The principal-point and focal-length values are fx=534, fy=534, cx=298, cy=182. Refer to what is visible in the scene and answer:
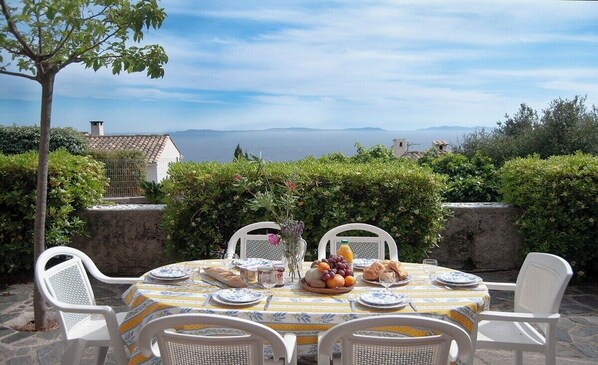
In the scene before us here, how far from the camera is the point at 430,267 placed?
2887 mm

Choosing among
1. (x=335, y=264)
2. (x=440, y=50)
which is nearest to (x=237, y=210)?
(x=335, y=264)

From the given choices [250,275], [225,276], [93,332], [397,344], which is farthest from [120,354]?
[397,344]

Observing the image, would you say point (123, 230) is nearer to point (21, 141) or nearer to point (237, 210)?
point (237, 210)

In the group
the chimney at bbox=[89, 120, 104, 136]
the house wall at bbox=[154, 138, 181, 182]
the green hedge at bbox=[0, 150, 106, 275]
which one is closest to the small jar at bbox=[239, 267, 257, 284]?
the green hedge at bbox=[0, 150, 106, 275]

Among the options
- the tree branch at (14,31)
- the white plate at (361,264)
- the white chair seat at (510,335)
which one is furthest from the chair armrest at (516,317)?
the tree branch at (14,31)

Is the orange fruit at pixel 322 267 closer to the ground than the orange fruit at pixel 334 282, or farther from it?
farther from it

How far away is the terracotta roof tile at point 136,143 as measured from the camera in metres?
28.9

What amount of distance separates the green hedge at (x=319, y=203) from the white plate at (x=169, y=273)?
5.97ft

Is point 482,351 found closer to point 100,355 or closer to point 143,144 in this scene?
point 100,355

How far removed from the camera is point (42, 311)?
3.71 metres

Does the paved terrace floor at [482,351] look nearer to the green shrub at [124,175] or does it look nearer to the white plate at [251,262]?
the white plate at [251,262]

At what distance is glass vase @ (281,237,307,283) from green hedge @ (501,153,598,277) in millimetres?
2969

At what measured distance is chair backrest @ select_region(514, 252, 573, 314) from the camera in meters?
2.44

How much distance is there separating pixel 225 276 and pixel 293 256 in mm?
358
